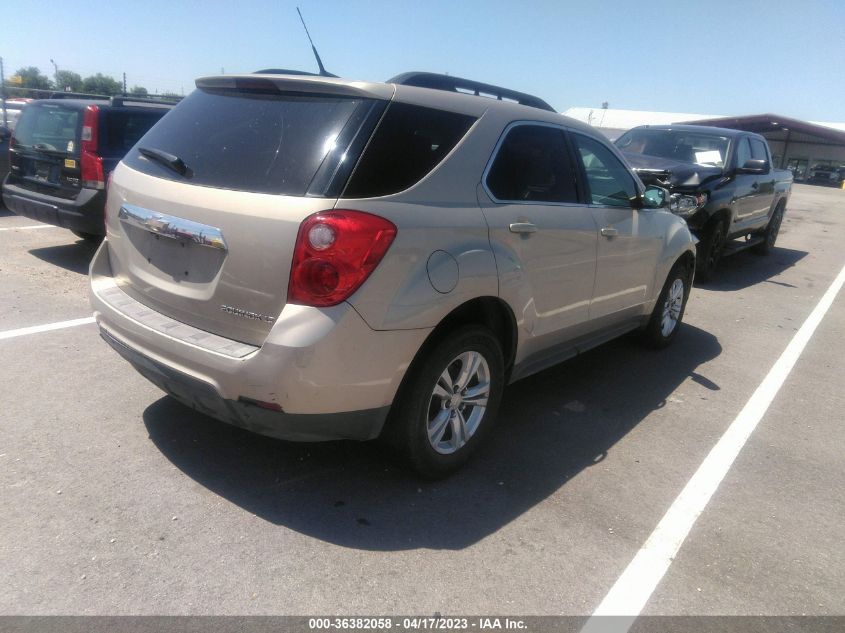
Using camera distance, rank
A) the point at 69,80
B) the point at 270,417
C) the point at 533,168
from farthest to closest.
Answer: the point at 69,80 < the point at 533,168 < the point at 270,417

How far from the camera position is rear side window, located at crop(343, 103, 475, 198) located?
9.46 ft

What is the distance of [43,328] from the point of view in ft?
16.9

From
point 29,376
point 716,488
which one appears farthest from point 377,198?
point 29,376

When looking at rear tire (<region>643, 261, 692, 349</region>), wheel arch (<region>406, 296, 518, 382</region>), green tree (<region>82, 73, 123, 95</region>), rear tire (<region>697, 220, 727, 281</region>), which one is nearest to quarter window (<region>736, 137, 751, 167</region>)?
rear tire (<region>697, 220, 727, 281</region>)

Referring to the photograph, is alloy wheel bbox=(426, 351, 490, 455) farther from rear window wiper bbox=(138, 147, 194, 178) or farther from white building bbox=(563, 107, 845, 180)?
white building bbox=(563, 107, 845, 180)

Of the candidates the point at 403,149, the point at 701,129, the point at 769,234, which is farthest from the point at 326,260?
the point at 769,234

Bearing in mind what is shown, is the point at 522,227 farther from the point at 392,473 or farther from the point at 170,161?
the point at 170,161

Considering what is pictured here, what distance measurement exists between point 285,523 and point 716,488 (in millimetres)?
2284

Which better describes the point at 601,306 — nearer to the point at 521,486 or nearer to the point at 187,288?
the point at 521,486

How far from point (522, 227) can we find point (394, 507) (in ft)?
5.07

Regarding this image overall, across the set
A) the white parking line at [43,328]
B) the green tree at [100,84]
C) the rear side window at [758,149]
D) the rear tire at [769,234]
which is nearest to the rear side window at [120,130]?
the white parking line at [43,328]

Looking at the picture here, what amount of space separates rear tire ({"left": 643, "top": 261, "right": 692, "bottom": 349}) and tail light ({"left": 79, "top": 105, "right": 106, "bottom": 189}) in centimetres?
525

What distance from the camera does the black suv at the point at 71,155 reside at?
6688 mm

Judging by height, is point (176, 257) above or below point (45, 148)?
above
